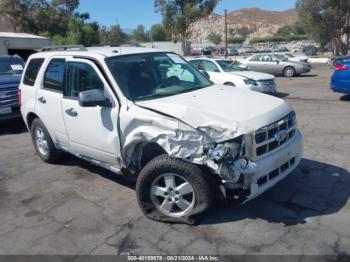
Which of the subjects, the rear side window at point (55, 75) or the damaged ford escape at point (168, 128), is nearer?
the damaged ford escape at point (168, 128)

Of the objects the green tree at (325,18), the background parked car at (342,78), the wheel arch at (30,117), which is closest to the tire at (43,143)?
→ the wheel arch at (30,117)

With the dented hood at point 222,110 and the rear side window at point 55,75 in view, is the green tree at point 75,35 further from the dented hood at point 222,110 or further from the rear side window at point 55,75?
the dented hood at point 222,110

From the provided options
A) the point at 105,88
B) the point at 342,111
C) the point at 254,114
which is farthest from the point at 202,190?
the point at 342,111

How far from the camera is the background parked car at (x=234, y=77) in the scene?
37.5 ft

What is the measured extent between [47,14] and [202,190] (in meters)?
41.4

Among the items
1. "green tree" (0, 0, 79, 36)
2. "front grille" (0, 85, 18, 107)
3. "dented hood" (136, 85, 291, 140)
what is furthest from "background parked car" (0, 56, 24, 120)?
"green tree" (0, 0, 79, 36)

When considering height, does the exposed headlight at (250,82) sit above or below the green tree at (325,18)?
below

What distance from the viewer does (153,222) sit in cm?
396

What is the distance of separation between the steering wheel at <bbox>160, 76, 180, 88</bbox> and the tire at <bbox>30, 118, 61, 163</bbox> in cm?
231

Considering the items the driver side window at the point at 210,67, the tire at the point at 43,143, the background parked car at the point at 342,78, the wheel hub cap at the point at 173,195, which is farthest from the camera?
the driver side window at the point at 210,67

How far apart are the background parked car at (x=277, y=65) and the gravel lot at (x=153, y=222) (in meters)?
15.2

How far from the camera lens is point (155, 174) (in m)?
3.78

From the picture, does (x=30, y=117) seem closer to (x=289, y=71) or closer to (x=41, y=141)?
(x=41, y=141)

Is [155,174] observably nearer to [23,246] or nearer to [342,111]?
[23,246]
